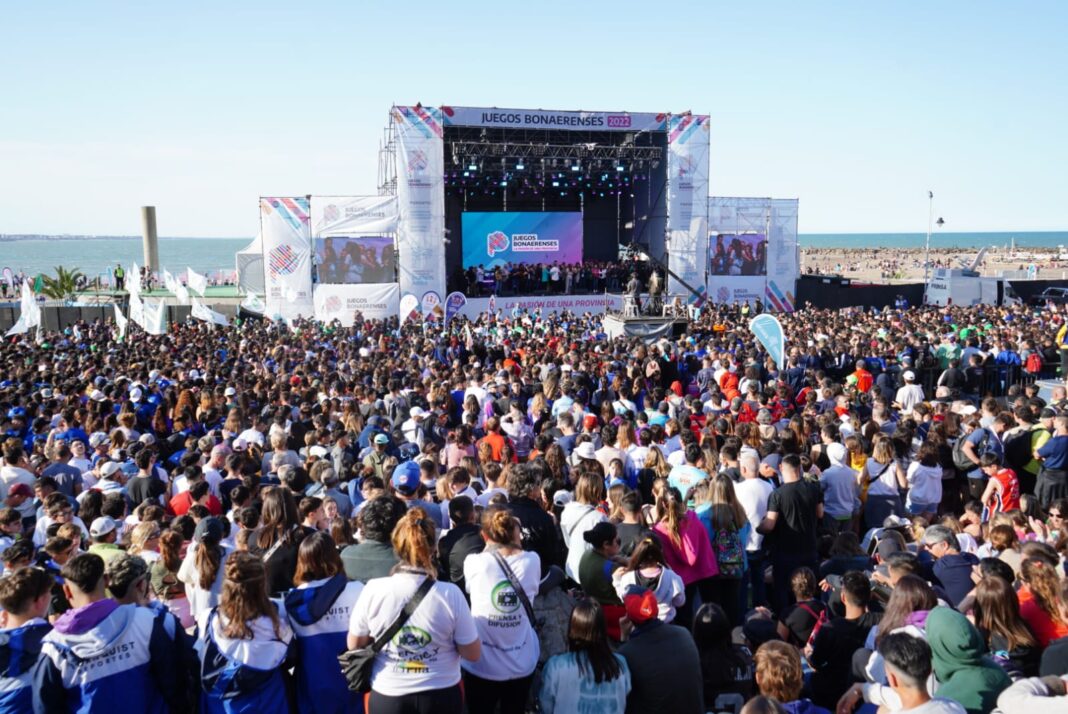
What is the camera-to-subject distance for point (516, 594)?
347 centimetres

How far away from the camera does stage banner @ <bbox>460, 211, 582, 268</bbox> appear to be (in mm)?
27719

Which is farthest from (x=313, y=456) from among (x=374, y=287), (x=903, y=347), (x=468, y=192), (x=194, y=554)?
(x=468, y=192)

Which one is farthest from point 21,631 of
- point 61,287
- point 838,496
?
point 61,287

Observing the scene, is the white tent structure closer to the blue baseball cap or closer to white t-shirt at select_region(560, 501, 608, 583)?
the blue baseball cap

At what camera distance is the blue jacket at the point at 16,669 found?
9.77 feet

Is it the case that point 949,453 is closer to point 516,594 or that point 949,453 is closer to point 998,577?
point 998,577

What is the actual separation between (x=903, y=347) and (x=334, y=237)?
17.7 meters

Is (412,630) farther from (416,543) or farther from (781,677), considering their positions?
(781,677)

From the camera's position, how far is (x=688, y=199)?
25.6 m

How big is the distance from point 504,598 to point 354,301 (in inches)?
880

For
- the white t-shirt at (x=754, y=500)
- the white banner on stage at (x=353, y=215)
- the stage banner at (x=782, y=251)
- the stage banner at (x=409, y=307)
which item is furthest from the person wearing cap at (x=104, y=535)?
the stage banner at (x=782, y=251)

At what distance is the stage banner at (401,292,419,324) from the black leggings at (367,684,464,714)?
21.6 metres

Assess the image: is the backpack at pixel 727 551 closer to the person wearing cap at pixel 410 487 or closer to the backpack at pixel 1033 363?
the person wearing cap at pixel 410 487

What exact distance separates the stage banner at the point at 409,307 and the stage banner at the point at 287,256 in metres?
3.02
